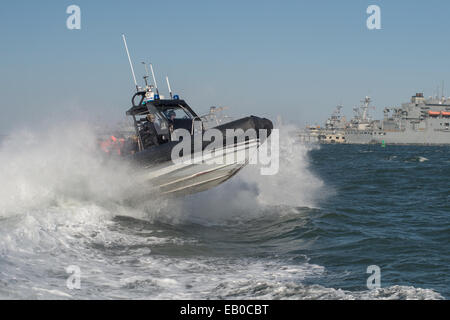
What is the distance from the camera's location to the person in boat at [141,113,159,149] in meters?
10.4

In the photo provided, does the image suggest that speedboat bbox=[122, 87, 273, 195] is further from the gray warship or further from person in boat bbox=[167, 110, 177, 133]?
the gray warship

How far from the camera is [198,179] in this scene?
10.1 metres

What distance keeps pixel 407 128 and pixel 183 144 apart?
10785cm

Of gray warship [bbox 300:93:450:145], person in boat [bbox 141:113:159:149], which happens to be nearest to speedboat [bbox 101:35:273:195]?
person in boat [bbox 141:113:159:149]

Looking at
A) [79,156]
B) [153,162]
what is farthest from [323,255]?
[79,156]

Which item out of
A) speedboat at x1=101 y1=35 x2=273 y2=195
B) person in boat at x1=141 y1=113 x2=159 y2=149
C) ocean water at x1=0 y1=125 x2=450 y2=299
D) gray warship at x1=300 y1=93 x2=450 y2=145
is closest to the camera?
ocean water at x1=0 y1=125 x2=450 y2=299

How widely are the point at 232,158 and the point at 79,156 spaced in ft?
11.0

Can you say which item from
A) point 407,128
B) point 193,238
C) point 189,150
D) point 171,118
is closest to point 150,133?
point 171,118

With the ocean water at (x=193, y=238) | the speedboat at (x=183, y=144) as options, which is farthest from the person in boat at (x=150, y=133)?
the ocean water at (x=193, y=238)

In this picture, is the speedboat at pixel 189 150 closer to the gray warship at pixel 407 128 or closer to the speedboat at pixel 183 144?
the speedboat at pixel 183 144

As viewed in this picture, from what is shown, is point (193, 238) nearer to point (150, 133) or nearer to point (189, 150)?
point (189, 150)

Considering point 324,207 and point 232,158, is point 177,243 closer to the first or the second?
point 232,158

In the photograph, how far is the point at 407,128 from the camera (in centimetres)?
10869
